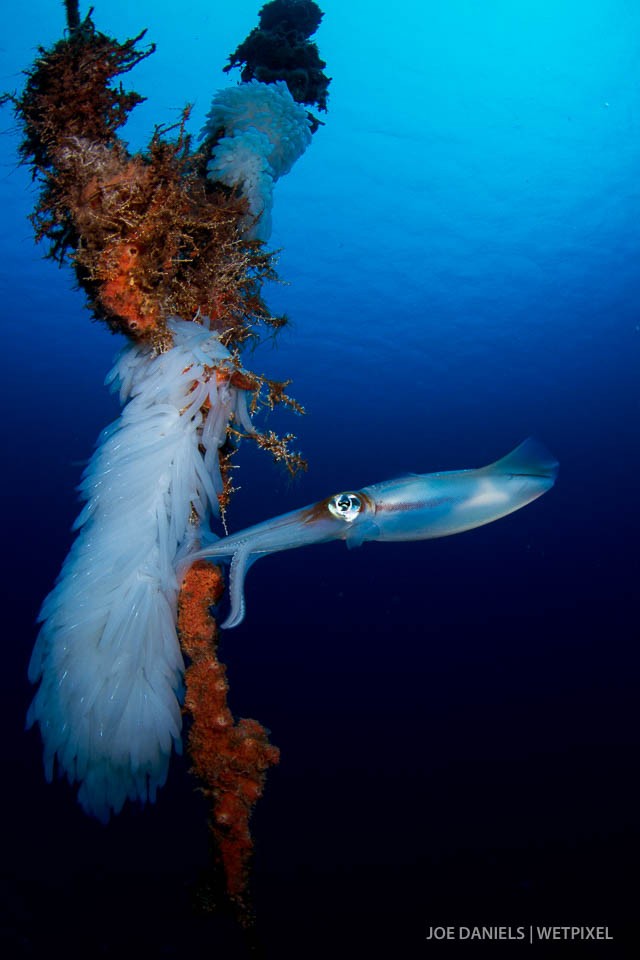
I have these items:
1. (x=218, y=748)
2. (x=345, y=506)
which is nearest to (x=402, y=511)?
(x=345, y=506)

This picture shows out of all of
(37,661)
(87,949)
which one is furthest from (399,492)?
(87,949)

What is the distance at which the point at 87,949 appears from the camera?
1013 cm

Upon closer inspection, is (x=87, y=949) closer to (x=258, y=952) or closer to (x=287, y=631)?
(x=258, y=952)

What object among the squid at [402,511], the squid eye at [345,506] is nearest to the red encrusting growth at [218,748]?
the squid at [402,511]

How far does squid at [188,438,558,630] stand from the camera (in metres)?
2.64

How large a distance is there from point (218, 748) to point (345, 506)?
5.03ft

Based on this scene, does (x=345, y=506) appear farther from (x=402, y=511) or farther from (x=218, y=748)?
(x=218, y=748)

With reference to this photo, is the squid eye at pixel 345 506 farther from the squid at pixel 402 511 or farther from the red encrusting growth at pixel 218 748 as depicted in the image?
the red encrusting growth at pixel 218 748

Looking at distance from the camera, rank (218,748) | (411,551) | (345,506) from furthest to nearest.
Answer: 1. (411,551)
2. (218,748)
3. (345,506)

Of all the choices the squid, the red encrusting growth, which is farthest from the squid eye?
the red encrusting growth

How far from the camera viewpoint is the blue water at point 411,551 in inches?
489

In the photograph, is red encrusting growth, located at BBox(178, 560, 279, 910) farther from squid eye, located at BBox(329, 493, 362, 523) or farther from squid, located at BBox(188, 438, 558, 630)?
squid eye, located at BBox(329, 493, 362, 523)

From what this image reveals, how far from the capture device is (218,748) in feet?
9.73

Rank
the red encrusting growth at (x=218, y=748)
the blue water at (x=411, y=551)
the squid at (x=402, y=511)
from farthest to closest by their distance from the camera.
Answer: the blue water at (x=411, y=551), the red encrusting growth at (x=218, y=748), the squid at (x=402, y=511)
